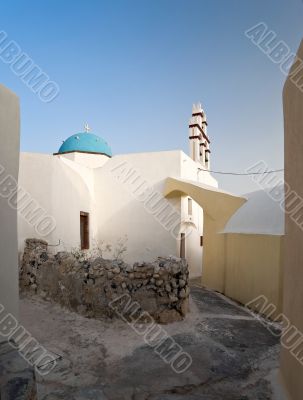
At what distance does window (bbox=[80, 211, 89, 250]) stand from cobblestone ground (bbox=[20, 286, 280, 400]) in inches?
207

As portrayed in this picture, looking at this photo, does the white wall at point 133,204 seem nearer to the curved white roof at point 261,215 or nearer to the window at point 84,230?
the window at point 84,230

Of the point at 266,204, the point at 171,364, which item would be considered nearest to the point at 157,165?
the point at 266,204

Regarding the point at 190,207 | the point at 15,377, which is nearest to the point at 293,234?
the point at 15,377

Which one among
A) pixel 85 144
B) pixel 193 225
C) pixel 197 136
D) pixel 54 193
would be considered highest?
pixel 197 136

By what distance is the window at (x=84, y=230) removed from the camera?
37.6 feet

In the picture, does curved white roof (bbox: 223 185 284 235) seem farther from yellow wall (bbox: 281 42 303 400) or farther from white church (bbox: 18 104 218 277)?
yellow wall (bbox: 281 42 303 400)

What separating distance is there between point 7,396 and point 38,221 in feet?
23.2

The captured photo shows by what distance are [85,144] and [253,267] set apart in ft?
39.8

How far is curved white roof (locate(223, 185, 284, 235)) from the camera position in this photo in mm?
6727

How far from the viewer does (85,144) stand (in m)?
16.3

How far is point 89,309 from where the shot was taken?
5.70m

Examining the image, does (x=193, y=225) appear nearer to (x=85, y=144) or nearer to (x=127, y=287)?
(x=127, y=287)

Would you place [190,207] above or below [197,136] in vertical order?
below

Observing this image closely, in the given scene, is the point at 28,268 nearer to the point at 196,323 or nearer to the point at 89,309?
the point at 89,309
